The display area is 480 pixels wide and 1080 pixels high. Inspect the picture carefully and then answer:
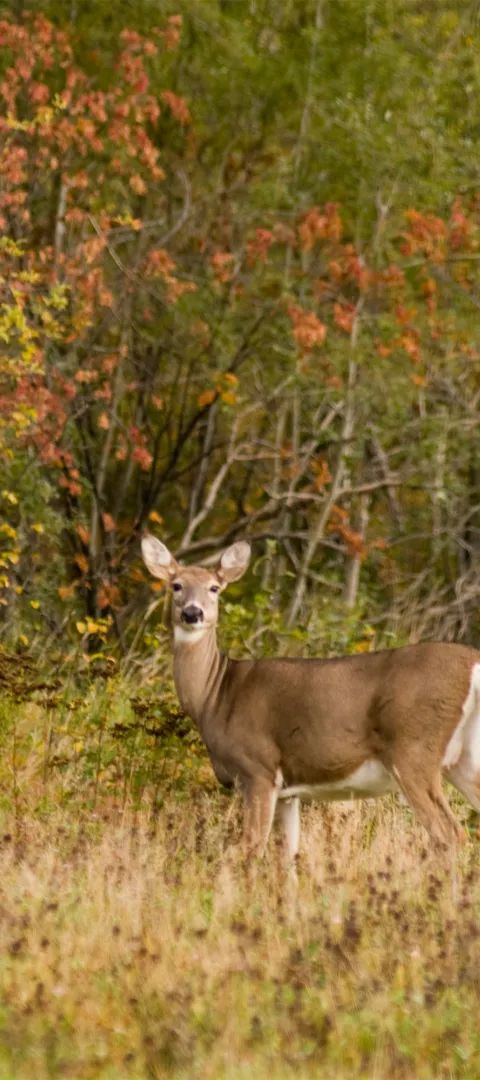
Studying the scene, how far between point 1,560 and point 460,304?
20.5ft

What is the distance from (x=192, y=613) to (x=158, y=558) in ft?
1.54

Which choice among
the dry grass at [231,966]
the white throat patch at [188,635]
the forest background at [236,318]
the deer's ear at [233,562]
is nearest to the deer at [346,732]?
the white throat patch at [188,635]

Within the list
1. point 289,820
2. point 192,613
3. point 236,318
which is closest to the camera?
point 289,820

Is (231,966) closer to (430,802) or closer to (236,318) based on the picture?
(430,802)

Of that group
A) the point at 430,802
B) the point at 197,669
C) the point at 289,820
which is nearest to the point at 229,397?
the point at 197,669

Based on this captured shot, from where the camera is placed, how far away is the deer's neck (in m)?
9.30

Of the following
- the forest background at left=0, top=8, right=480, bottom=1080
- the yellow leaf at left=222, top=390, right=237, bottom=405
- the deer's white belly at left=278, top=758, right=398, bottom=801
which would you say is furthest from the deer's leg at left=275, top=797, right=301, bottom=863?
the yellow leaf at left=222, top=390, right=237, bottom=405

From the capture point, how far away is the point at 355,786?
Answer: 8.70 metres

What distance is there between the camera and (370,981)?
6.16 meters

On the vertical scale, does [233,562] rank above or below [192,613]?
above

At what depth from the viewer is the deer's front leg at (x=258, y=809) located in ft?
28.3

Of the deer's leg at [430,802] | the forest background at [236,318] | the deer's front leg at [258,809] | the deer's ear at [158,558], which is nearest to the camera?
the deer's leg at [430,802]

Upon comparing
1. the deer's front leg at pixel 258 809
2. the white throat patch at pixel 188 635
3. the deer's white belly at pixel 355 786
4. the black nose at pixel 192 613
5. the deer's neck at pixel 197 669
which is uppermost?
the black nose at pixel 192 613

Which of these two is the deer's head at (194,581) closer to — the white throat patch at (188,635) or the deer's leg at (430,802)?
the white throat patch at (188,635)
